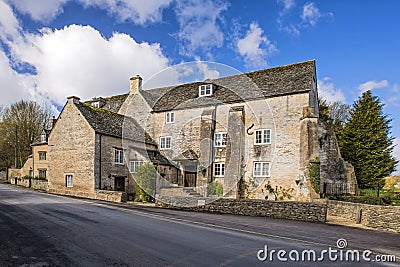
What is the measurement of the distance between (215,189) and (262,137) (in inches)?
236

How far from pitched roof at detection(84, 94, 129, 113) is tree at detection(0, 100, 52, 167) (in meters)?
13.4

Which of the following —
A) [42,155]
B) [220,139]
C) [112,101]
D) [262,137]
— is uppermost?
[112,101]

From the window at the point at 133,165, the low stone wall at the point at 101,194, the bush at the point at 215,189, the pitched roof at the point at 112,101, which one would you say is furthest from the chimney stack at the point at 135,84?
the bush at the point at 215,189

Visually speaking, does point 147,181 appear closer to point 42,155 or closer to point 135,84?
point 135,84

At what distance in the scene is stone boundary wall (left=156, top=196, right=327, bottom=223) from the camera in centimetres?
1392

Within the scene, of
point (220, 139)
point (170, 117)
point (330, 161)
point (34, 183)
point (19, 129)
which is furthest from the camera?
point (19, 129)

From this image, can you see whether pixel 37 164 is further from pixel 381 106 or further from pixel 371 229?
pixel 381 106

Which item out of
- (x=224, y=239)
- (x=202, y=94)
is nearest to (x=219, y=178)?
(x=202, y=94)

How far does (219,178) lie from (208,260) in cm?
1775

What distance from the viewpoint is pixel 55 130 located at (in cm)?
2694

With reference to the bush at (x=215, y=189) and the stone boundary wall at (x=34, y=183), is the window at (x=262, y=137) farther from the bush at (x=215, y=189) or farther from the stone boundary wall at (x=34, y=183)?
the stone boundary wall at (x=34, y=183)

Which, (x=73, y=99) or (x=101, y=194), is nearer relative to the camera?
(x=101, y=194)

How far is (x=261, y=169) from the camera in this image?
2281 centimetres

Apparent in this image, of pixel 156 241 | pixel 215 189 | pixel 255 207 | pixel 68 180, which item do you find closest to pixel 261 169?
pixel 215 189
